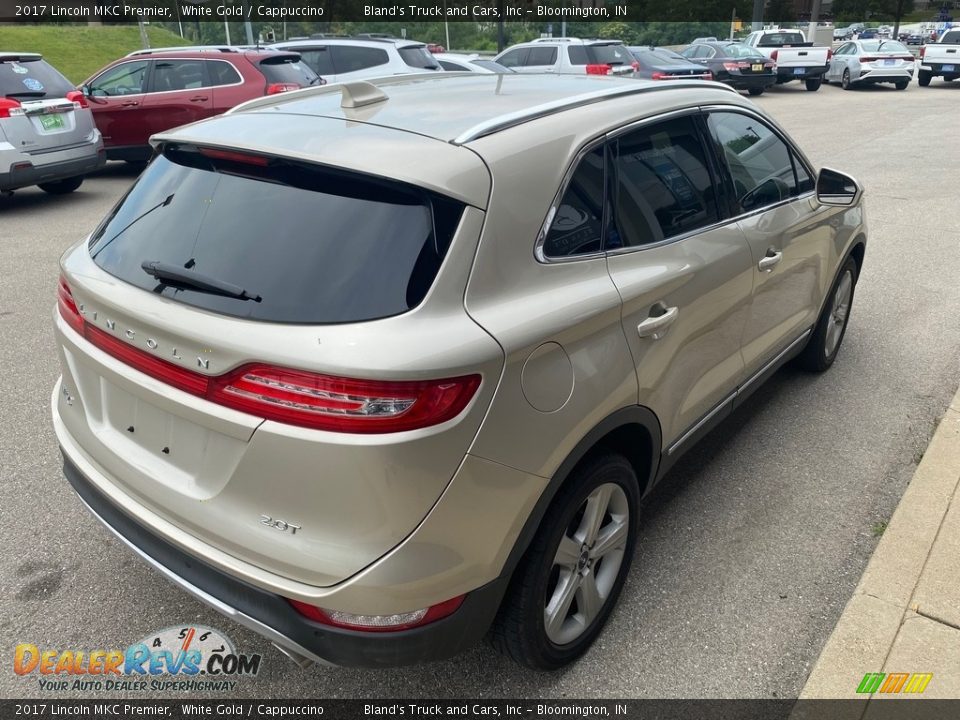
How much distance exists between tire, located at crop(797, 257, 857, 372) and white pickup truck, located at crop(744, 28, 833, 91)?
69.6 feet

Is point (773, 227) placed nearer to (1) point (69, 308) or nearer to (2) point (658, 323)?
(2) point (658, 323)

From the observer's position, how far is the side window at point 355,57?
44.3 feet

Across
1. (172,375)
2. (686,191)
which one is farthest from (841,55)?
(172,375)

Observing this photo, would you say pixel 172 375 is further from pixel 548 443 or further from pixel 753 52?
pixel 753 52

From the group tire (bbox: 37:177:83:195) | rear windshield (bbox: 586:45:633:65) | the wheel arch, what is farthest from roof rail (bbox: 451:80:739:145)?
rear windshield (bbox: 586:45:633:65)

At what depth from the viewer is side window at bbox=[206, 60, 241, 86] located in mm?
10469

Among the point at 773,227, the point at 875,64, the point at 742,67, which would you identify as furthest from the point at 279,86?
the point at 875,64

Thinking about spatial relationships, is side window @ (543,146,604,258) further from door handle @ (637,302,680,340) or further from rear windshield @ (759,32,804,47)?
rear windshield @ (759,32,804,47)

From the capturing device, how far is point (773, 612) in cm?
285

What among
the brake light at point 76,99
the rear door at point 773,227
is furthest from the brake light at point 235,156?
the brake light at point 76,99

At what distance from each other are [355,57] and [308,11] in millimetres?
31943

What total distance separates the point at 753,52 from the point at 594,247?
74.6ft

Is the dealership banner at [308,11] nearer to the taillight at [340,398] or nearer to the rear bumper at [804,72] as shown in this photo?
the rear bumper at [804,72]

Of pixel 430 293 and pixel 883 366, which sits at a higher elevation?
pixel 430 293
